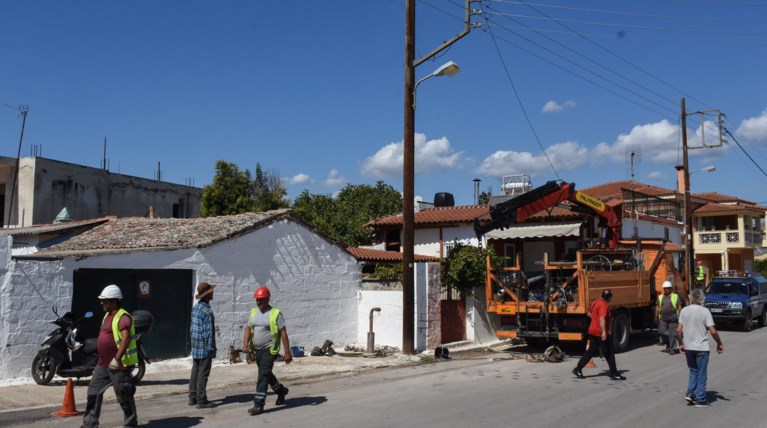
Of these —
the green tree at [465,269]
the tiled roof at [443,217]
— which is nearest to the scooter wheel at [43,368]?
the green tree at [465,269]

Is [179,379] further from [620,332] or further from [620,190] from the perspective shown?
[620,190]

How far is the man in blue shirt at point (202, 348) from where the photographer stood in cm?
894

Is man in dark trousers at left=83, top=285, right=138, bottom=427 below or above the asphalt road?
above

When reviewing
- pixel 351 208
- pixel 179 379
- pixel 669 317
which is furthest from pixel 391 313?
pixel 351 208

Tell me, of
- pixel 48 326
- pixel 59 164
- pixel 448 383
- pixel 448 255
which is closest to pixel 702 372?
pixel 448 383

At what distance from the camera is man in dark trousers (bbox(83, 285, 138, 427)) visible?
291 inches

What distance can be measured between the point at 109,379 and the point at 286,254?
26.0 feet

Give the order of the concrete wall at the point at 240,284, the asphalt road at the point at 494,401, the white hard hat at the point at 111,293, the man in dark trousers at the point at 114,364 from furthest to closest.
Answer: the concrete wall at the point at 240,284, the asphalt road at the point at 494,401, the white hard hat at the point at 111,293, the man in dark trousers at the point at 114,364

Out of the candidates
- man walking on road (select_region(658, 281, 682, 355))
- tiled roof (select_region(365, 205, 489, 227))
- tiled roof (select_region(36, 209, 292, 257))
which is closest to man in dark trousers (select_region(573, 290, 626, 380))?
man walking on road (select_region(658, 281, 682, 355))

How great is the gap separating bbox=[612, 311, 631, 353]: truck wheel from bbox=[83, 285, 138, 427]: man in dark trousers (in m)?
11.9

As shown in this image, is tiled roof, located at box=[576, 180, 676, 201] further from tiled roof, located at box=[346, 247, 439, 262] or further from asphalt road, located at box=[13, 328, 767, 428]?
asphalt road, located at box=[13, 328, 767, 428]

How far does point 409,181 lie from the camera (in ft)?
50.0

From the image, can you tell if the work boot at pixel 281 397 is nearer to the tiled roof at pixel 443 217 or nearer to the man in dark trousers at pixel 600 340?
the man in dark trousers at pixel 600 340

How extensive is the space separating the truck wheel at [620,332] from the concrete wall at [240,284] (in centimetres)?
629
